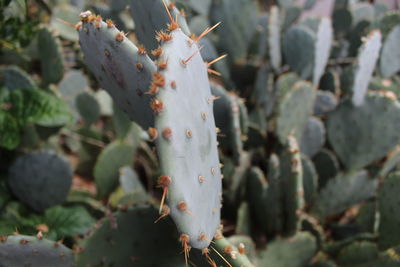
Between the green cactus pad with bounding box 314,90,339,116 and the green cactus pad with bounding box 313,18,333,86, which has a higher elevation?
the green cactus pad with bounding box 313,18,333,86

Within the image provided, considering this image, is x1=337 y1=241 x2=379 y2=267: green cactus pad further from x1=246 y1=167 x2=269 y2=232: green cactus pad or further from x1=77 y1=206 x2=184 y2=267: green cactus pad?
x1=77 y1=206 x2=184 y2=267: green cactus pad

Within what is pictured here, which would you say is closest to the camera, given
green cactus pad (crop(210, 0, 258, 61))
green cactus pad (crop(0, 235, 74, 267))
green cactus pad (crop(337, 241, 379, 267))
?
green cactus pad (crop(0, 235, 74, 267))

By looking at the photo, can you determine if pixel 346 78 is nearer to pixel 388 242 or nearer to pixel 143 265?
pixel 388 242

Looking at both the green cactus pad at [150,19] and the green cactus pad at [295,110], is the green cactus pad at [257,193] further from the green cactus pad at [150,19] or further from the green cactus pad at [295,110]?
the green cactus pad at [150,19]

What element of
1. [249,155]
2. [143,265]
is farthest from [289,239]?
[143,265]

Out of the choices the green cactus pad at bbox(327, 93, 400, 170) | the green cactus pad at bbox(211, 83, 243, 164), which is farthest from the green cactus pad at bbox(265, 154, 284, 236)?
the green cactus pad at bbox(327, 93, 400, 170)

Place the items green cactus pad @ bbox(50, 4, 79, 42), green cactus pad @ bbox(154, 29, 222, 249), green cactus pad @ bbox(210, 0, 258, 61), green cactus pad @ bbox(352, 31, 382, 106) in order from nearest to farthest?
green cactus pad @ bbox(154, 29, 222, 249), green cactus pad @ bbox(352, 31, 382, 106), green cactus pad @ bbox(50, 4, 79, 42), green cactus pad @ bbox(210, 0, 258, 61)
